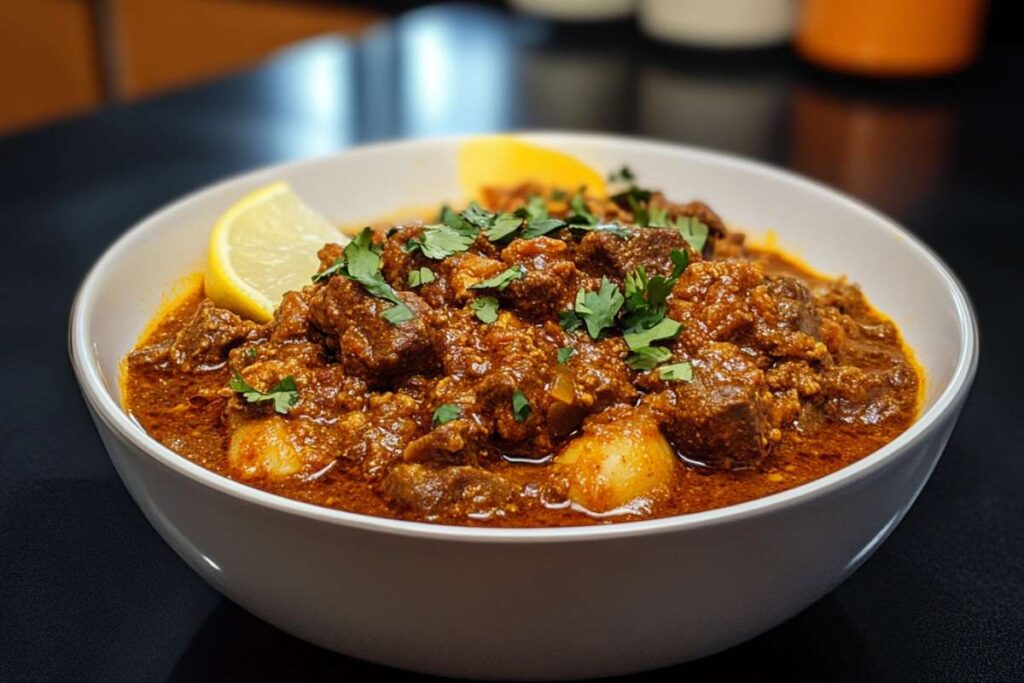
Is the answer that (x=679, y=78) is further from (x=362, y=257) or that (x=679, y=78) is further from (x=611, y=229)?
(x=362, y=257)

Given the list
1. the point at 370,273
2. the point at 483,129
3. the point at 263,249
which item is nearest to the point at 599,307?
the point at 370,273

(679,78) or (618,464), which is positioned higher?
(618,464)

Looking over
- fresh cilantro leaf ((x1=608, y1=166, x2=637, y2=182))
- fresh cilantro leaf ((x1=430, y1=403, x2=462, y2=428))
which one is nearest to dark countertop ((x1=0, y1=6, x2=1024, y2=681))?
fresh cilantro leaf ((x1=430, y1=403, x2=462, y2=428))

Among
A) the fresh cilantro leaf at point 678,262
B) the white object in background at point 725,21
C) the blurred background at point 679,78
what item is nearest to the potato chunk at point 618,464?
the fresh cilantro leaf at point 678,262

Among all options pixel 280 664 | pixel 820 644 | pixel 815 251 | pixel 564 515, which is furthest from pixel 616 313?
pixel 815 251

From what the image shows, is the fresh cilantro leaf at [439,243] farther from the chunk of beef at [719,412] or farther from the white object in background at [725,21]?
the white object in background at [725,21]

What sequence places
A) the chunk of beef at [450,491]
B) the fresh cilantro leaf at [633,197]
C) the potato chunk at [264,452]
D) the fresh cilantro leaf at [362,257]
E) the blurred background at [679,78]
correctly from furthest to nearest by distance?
the blurred background at [679,78] → the fresh cilantro leaf at [633,197] → the fresh cilantro leaf at [362,257] → the potato chunk at [264,452] → the chunk of beef at [450,491]
